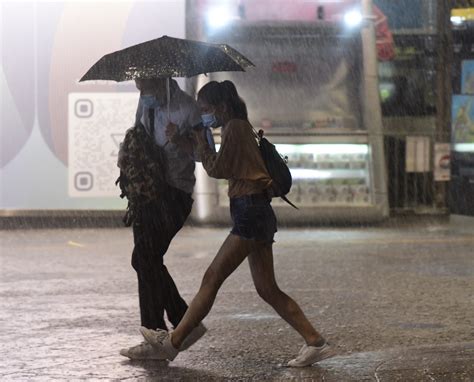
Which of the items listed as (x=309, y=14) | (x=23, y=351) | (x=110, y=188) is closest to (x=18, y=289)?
(x=23, y=351)

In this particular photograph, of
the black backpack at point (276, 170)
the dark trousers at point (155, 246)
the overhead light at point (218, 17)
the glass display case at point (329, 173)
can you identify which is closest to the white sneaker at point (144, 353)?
the dark trousers at point (155, 246)

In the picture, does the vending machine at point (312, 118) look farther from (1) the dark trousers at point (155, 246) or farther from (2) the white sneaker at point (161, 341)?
(2) the white sneaker at point (161, 341)

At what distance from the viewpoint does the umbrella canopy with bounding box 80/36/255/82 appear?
6324 mm

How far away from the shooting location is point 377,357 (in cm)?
655

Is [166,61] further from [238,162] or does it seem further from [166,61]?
[238,162]

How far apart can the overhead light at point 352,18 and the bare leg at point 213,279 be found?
33.4 feet

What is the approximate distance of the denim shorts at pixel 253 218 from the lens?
19.8ft

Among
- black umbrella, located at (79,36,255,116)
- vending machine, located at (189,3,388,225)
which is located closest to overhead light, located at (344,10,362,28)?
vending machine, located at (189,3,388,225)

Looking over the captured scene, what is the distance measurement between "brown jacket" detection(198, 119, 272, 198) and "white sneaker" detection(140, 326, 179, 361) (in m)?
1.02

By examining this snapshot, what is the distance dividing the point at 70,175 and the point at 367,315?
788 cm

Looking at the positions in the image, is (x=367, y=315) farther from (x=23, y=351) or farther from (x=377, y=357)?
(x=23, y=351)

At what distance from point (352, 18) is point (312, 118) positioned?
1.68 metres

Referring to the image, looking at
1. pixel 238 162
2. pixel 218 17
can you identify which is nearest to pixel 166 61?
pixel 238 162

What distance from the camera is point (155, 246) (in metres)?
6.44
